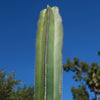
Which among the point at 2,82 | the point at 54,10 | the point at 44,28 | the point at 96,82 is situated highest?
the point at 96,82

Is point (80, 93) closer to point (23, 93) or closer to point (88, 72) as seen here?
point (88, 72)

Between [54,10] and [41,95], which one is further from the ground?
[54,10]

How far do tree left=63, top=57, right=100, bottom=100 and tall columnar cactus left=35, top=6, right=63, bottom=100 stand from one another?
2380 centimetres

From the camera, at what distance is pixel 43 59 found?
3.72 m

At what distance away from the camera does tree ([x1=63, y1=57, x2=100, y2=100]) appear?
27.2 metres

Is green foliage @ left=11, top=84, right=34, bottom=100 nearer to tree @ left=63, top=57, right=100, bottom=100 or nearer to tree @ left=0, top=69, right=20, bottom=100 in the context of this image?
tree @ left=0, top=69, right=20, bottom=100

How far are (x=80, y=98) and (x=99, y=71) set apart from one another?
13.9 feet

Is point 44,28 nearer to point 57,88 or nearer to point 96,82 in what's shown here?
point 57,88

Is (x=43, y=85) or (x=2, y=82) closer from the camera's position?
(x=43, y=85)

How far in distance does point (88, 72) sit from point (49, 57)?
25774 millimetres

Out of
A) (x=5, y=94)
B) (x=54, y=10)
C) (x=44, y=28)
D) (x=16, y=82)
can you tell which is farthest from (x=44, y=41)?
(x=16, y=82)

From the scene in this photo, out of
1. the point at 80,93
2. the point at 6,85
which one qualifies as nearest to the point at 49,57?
the point at 6,85

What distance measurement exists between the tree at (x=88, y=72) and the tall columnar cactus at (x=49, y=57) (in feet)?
78.1

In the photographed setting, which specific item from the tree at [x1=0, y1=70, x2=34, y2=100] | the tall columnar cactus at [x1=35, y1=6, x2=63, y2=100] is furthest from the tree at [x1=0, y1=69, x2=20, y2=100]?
the tall columnar cactus at [x1=35, y1=6, x2=63, y2=100]
